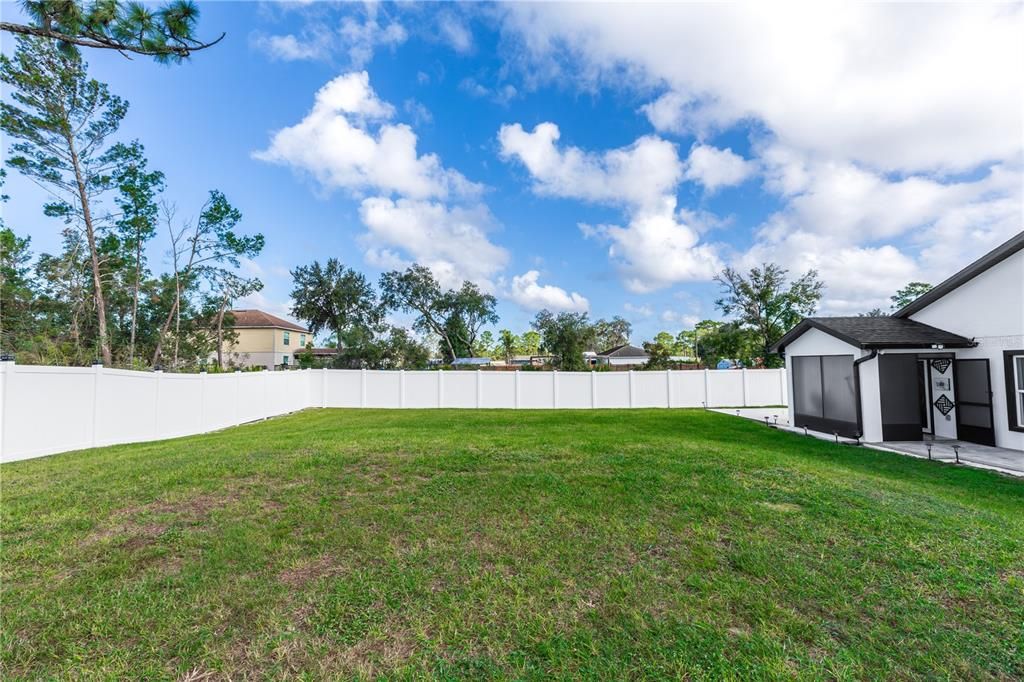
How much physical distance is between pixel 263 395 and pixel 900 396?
57.2 ft

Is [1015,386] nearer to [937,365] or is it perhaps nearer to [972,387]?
[972,387]

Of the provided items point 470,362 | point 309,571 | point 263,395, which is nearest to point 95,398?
point 263,395

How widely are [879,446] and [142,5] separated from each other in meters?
13.4

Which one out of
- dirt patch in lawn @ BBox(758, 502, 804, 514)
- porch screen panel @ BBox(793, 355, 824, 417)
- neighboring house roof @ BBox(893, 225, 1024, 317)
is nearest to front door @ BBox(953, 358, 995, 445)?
neighboring house roof @ BBox(893, 225, 1024, 317)

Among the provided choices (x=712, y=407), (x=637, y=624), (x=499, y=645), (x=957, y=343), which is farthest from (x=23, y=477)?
(x=712, y=407)

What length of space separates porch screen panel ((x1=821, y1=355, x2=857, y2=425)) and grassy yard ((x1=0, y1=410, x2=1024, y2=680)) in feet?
13.9

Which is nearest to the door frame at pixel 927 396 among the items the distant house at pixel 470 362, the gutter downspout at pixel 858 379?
the gutter downspout at pixel 858 379

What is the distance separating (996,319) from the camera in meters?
7.77

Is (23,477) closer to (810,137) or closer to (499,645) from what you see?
(499,645)

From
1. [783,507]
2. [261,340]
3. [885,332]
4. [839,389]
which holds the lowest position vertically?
[783,507]

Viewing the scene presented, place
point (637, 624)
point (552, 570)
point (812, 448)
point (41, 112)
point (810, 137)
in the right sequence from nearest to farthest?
point (637, 624) → point (552, 570) → point (812, 448) → point (810, 137) → point (41, 112)

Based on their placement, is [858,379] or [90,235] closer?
[858,379]

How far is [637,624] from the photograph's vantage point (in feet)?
7.45

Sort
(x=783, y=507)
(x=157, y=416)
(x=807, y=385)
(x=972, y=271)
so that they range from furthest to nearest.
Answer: (x=807, y=385) → (x=157, y=416) → (x=972, y=271) → (x=783, y=507)
